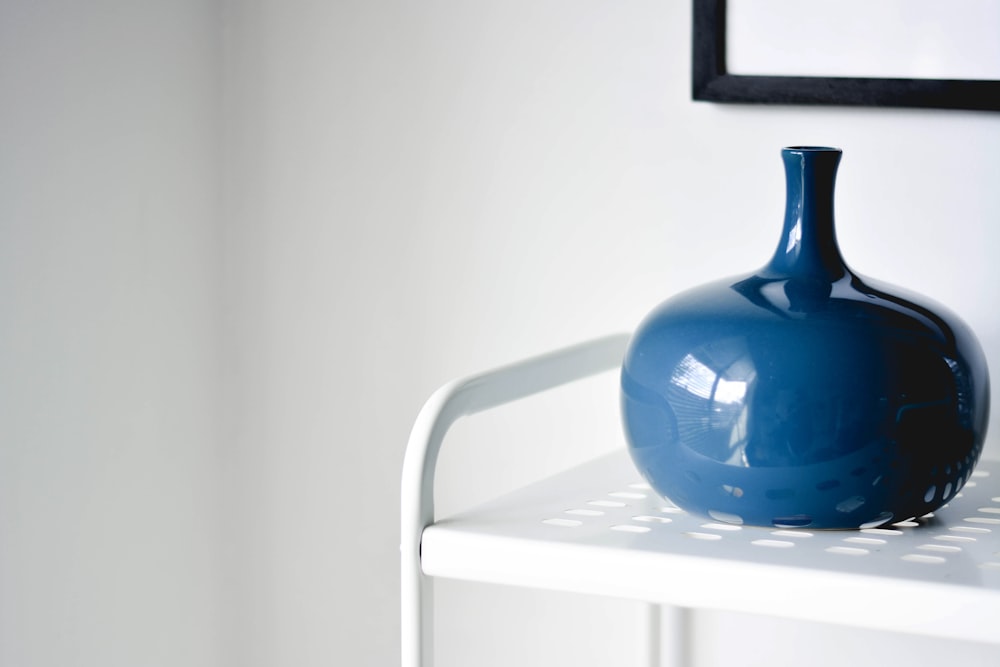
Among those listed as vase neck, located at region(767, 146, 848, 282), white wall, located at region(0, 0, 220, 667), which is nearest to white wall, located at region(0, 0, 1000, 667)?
white wall, located at region(0, 0, 220, 667)

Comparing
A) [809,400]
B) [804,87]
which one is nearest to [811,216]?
[809,400]

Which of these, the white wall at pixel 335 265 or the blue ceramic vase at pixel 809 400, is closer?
the blue ceramic vase at pixel 809 400

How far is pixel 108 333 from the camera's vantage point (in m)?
1.00

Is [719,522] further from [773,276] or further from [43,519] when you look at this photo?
[43,519]

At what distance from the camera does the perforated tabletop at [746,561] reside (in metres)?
0.54

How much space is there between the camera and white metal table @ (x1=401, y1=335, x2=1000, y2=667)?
1.78ft

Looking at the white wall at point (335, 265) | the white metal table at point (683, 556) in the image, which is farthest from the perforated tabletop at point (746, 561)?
the white wall at point (335, 265)

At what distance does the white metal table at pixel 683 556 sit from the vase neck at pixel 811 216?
0.52ft

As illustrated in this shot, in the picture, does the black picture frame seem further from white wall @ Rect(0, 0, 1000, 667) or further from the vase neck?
the vase neck

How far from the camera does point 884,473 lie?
603 mm

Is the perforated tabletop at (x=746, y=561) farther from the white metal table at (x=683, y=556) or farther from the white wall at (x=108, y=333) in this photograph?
the white wall at (x=108, y=333)

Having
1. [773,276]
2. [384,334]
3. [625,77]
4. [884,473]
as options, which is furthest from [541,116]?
[884,473]

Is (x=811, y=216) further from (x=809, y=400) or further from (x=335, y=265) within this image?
(x=335, y=265)

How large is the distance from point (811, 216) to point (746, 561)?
0.73 ft
